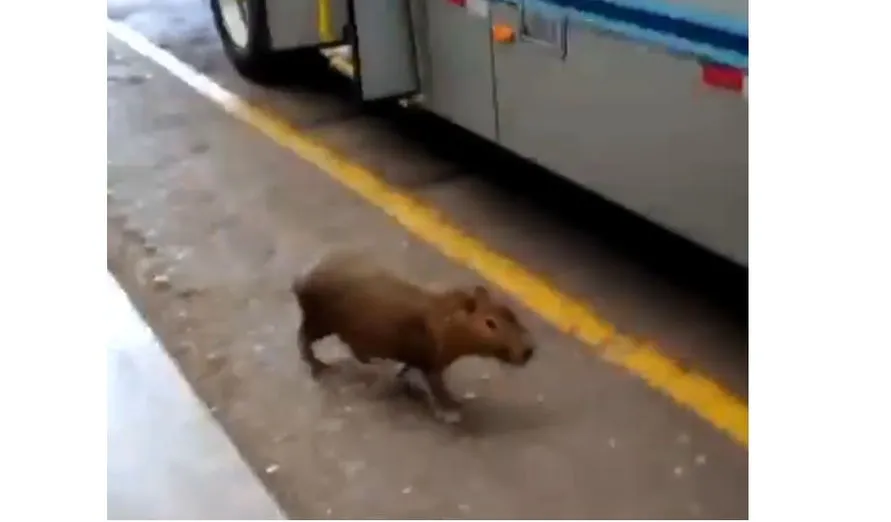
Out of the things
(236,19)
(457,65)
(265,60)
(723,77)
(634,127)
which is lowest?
(265,60)

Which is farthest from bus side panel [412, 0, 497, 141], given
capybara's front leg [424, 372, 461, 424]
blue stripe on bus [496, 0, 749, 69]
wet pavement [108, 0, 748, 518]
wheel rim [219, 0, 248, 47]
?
wheel rim [219, 0, 248, 47]

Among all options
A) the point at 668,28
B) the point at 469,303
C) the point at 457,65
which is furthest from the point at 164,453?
the point at 457,65

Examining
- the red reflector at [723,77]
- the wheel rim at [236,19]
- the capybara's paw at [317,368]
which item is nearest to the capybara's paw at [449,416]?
the capybara's paw at [317,368]

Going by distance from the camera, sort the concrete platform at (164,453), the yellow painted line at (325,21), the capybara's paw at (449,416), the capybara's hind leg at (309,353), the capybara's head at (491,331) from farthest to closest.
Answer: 1. the yellow painted line at (325,21)
2. the capybara's hind leg at (309,353)
3. the capybara's paw at (449,416)
4. the capybara's head at (491,331)
5. the concrete platform at (164,453)

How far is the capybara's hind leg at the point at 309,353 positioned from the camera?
295 cm

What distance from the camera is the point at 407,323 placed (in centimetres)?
270

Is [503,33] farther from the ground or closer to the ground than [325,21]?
farther from the ground

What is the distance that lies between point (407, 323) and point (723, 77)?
3.04 feet

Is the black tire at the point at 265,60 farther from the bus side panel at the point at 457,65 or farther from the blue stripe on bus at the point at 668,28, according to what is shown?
the blue stripe on bus at the point at 668,28

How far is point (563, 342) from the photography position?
121 inches

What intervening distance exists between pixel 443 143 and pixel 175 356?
1.90 m

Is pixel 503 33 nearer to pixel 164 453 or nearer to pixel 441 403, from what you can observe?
pixel 441 403

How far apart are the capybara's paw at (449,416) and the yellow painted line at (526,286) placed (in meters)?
0.46

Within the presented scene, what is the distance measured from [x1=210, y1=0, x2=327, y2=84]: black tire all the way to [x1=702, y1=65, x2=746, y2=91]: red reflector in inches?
117
